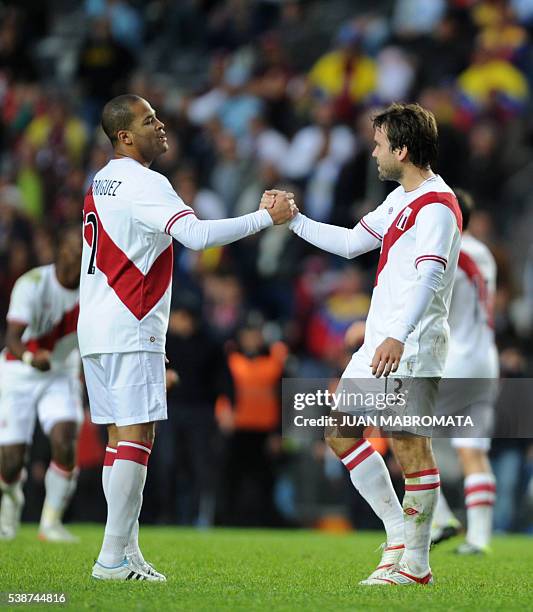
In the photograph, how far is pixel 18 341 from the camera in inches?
395

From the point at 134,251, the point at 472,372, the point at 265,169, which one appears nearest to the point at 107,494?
the point at 134,251

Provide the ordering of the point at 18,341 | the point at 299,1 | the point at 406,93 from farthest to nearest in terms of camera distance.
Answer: the point at 299,1 → the point at 406,93 → the point at 18,341

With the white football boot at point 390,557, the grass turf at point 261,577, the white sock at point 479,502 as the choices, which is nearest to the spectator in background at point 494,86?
the grass turf at point 261,577

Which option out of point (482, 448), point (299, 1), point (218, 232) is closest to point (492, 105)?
point (299, 1)

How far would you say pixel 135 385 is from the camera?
6848mm

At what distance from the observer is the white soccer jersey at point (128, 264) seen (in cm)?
688

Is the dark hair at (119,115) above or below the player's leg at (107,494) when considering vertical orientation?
above

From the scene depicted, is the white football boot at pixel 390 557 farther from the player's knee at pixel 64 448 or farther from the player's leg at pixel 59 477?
the player's knee at pixel 64 448

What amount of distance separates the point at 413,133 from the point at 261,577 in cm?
262

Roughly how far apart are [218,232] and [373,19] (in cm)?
1193

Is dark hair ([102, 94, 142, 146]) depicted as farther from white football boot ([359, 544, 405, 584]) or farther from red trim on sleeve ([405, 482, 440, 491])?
white football boot ([359, 544, 405, 584])

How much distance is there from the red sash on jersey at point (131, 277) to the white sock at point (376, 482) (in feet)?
4.40

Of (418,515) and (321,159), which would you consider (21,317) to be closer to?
(418,515)

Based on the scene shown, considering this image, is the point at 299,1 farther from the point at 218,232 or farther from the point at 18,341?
the point at 218,232
